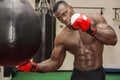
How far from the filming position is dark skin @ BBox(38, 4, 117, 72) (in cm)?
278

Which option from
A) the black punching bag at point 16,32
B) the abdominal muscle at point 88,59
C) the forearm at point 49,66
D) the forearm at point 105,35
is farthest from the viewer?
the forearm at point 49,66

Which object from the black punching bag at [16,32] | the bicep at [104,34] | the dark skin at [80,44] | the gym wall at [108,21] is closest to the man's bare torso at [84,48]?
the dark skin at [80,44]

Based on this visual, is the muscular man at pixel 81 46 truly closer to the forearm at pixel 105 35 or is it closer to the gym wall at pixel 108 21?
the forearm at pixel 105 35

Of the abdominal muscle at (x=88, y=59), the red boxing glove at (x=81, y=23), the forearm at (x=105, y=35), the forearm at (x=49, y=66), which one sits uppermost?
the red boxing glove at (x=81, y=23)

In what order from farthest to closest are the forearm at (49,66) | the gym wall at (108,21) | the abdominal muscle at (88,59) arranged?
the gym wall at (108,21), the forearm at (49,66), the abdominal muscle at (88,59)

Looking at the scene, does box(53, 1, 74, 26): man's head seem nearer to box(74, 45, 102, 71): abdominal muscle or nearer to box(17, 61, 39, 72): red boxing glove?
box(74, 45, 102, 71): abdominal muscle

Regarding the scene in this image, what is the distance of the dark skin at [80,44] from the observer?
2.78 m

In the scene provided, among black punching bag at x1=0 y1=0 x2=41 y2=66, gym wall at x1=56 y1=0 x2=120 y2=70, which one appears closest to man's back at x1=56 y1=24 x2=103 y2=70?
black punching bag at x1=0 y1=0 x2=41 y2=66

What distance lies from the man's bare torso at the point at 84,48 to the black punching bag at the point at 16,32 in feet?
4.64

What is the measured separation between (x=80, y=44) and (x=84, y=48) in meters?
0.08

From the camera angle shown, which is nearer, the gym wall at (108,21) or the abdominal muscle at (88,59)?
the abdominal muscle at (88,59)

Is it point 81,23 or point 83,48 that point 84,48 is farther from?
point 81,23

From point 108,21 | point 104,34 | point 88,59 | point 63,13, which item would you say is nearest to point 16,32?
point 104,34

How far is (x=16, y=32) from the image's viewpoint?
148 centimetres
